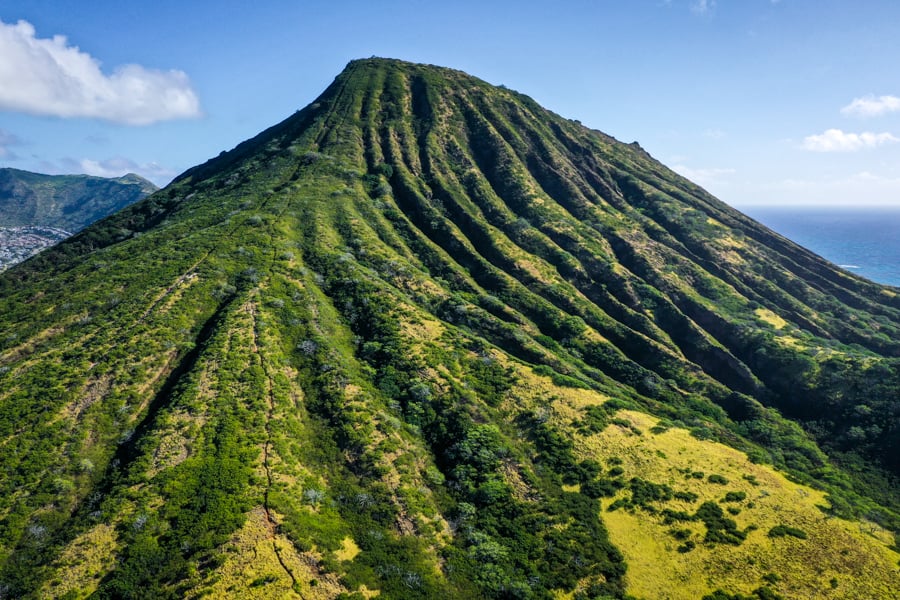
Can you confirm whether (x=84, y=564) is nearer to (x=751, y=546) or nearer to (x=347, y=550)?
(x=347, y=550)

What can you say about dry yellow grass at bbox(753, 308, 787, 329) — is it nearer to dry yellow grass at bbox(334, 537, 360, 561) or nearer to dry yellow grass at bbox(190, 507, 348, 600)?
dry yellow grass at bbox(334, 537, 360, 561)

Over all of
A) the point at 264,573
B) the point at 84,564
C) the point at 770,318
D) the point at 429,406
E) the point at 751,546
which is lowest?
the point at 84,564

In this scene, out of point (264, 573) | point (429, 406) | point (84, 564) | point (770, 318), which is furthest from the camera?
point (770, 318)

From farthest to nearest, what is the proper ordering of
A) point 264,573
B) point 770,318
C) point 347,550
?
point 770,318
point 347,550
point 264,573

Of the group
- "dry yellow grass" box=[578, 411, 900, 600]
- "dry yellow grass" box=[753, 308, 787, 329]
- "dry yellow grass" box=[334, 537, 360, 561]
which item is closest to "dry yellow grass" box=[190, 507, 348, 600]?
"dry yellow grass" box=[334, 537, 360, 561]

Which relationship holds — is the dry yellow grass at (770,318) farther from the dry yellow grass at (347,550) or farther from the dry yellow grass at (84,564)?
the dry yellow grass at (84,564)

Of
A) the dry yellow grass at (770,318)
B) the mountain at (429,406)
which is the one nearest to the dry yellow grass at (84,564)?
the mountain at (429,406)

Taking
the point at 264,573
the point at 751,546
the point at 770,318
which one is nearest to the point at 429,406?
the point at 264,573

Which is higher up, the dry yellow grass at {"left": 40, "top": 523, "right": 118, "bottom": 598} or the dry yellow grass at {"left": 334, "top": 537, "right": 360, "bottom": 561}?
the dry yellow grass at {"left": 40, "top": 523, "right": 118, "bottom": 598}

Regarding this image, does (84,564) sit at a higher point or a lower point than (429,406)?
lower
